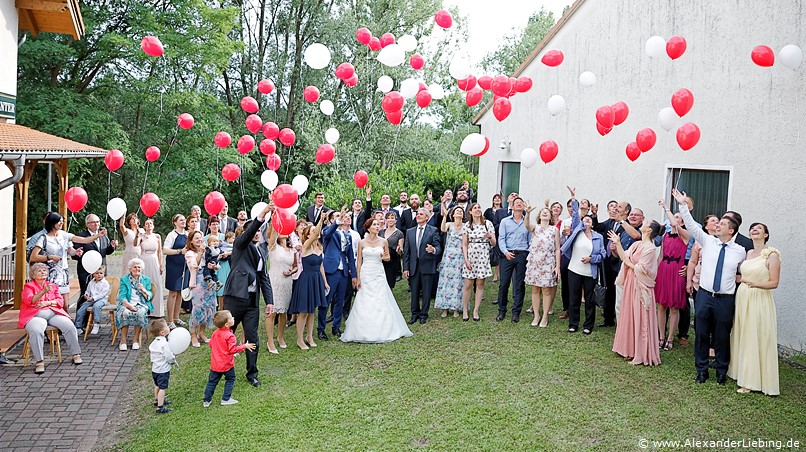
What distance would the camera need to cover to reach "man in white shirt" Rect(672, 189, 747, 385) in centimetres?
650

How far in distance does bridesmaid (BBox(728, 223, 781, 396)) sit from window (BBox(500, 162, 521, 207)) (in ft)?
29.7

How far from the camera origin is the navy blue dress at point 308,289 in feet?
26.2

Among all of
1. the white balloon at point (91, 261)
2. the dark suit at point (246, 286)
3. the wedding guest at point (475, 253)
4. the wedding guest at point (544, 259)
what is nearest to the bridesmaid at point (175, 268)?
the white balloon at point (91, 261)

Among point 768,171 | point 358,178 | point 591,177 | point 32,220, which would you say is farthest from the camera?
point 32,220

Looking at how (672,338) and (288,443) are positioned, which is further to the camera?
(672,338)

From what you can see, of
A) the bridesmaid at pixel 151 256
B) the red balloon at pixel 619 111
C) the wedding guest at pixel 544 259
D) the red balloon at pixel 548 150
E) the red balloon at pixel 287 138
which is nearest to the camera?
the wedding guest at pixel 544 259

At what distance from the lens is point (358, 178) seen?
10.9 m

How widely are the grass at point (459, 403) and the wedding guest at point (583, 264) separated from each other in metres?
0.55

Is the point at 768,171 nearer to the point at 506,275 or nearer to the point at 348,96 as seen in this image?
the point at 506,275

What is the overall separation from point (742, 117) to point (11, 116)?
1201cm

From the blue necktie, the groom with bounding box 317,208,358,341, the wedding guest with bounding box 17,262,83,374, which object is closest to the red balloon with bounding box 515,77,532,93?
the groom with bounding box 317,208,358,341

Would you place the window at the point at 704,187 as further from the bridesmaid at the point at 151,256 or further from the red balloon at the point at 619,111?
the bridesmaid at the point at 151,256

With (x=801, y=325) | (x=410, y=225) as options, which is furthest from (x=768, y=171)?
(x=410, y=225)

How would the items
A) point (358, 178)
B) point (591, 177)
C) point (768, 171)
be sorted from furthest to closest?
point (591, 177)
point (358, 178)
point (768, 171)
